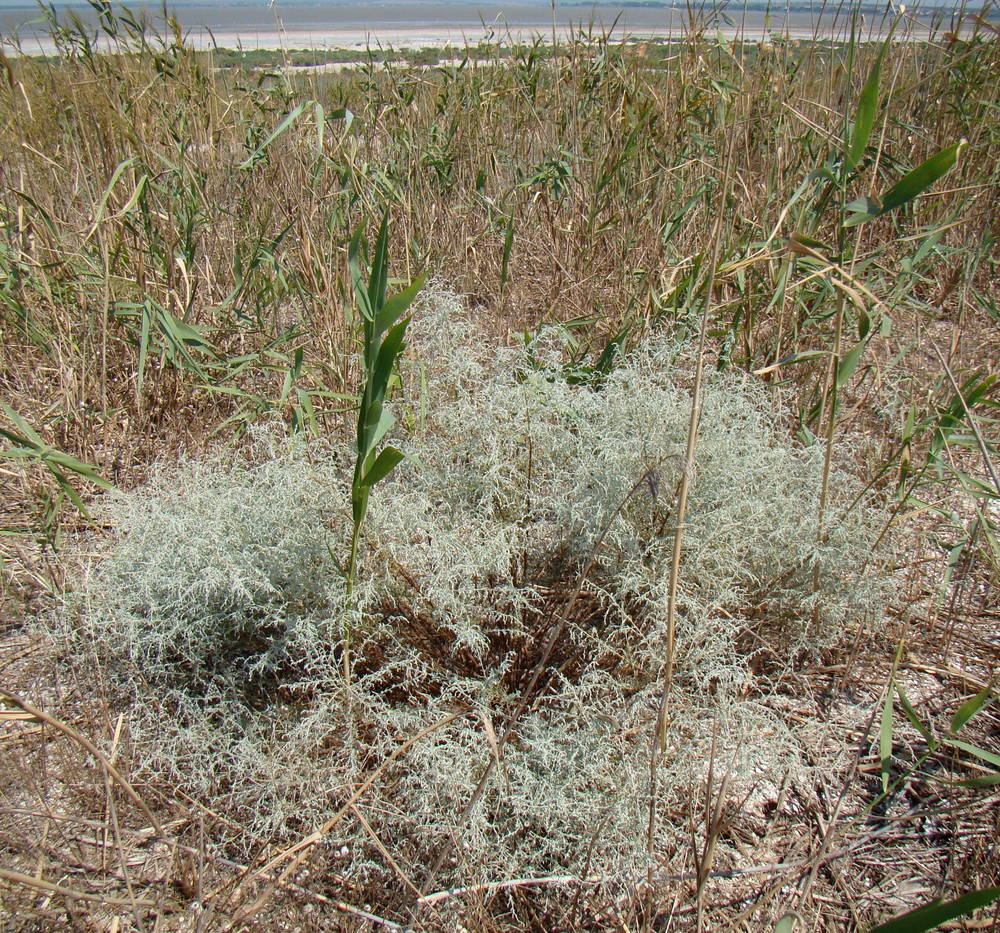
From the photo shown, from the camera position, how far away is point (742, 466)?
1.33 metres

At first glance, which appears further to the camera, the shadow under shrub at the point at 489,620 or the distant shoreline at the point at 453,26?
the distant shoreline at the point at 453,26

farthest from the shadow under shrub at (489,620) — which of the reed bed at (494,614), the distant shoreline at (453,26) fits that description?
the distant shoreline at (453,26)

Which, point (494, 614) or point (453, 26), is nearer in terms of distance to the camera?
point (494, 614)

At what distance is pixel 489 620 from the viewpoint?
4.17ft

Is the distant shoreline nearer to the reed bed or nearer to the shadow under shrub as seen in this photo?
the reed bed

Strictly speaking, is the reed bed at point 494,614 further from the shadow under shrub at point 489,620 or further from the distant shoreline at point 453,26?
the distant shoreline at point 453,26

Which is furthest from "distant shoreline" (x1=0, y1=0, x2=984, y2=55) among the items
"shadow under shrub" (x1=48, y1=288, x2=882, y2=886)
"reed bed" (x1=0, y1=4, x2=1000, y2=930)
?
"shadow under shrub" (x1=48, y1=288, x2=882, y2=886)

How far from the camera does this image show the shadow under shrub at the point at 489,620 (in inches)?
42.1

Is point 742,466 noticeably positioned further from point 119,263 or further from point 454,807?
point 119,263

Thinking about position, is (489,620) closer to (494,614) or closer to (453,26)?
(494,614)

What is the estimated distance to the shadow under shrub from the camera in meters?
1.07

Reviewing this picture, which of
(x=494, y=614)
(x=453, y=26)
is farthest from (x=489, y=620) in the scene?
(x=453, y=26)

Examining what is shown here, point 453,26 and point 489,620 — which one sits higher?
point 453,26

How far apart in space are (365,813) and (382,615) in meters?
0.32
